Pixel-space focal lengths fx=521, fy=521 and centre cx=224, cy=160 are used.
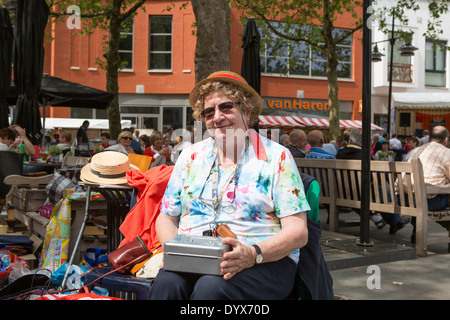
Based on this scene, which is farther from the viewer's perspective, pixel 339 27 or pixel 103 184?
pixel 339 27

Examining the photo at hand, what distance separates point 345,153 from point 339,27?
2418cm

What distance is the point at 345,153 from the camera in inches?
309

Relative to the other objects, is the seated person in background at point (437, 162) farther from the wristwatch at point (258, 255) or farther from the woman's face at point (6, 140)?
the woman's face at point (6, 140)

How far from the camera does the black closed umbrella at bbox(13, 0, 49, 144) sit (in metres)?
7.84

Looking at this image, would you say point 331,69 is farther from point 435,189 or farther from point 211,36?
point 211,36

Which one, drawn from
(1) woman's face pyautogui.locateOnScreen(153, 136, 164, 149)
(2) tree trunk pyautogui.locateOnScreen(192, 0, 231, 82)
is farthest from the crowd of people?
(1) woman's face pyautogui.locateOnScreen(153, 136, 164, 149)

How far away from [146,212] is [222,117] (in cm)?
102

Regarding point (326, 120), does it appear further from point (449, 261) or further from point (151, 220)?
point (151, 220)

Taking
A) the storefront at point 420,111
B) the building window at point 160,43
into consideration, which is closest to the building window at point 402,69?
the storefront at point 420,111

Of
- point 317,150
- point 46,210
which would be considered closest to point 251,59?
point 317,150

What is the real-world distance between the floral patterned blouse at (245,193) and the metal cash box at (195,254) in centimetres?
32

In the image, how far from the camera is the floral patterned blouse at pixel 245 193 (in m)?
2.66

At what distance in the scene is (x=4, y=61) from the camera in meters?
9.17
